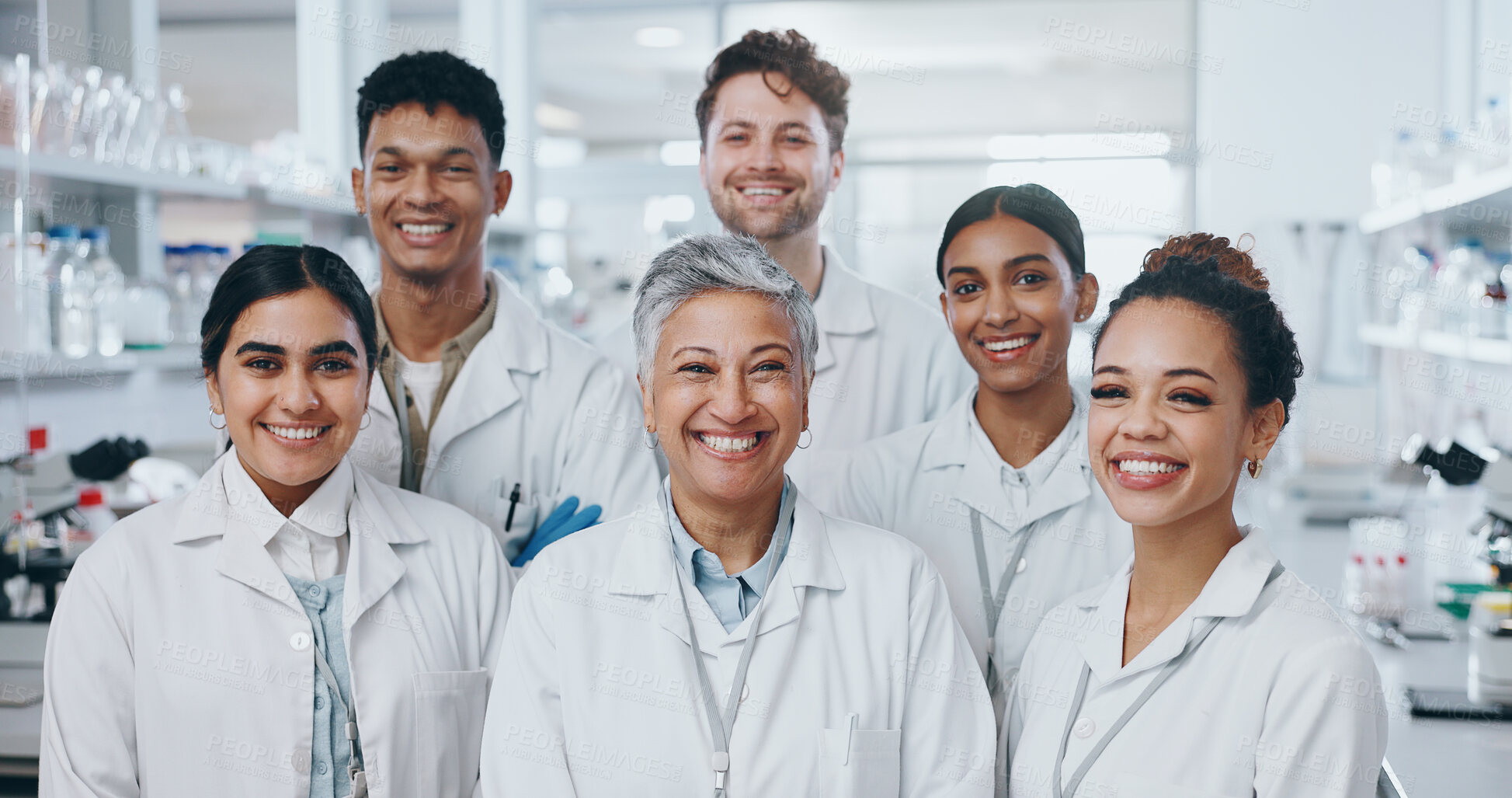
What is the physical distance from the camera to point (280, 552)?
1.72 meters

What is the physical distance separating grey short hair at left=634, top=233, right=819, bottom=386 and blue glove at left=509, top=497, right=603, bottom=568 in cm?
51

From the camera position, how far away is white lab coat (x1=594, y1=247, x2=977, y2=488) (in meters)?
2.44

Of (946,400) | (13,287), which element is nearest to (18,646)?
(13,287)

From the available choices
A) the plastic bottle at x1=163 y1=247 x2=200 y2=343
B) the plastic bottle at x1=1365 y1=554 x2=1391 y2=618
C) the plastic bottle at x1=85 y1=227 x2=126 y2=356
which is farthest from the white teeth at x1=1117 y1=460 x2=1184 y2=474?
the plastic bottle at x1=163 y1=247 x2=200 y2=343

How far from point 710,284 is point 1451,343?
8.69 ft

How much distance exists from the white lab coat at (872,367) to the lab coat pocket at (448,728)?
935 mm

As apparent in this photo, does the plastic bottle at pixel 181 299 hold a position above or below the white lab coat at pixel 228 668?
above

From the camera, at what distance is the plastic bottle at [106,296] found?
9.02 ft

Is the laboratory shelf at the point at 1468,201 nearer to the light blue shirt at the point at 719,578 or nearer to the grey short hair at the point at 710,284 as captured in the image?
the grey short hair at the point at 710,284

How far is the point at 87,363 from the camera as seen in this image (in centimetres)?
257

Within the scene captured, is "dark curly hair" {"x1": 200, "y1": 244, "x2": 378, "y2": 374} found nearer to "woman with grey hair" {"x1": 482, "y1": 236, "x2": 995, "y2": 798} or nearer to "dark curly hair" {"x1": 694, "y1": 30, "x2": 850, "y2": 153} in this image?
"woman with grey hair" {"x1": 482, "y1": 236, "x2": 995, "y2": 798}

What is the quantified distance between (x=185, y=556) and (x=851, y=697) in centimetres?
100

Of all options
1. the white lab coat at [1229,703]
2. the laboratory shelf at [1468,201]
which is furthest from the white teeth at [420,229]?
the laboratory shelf at [1468,201]

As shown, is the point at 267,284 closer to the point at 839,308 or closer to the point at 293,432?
the point at 293,432
